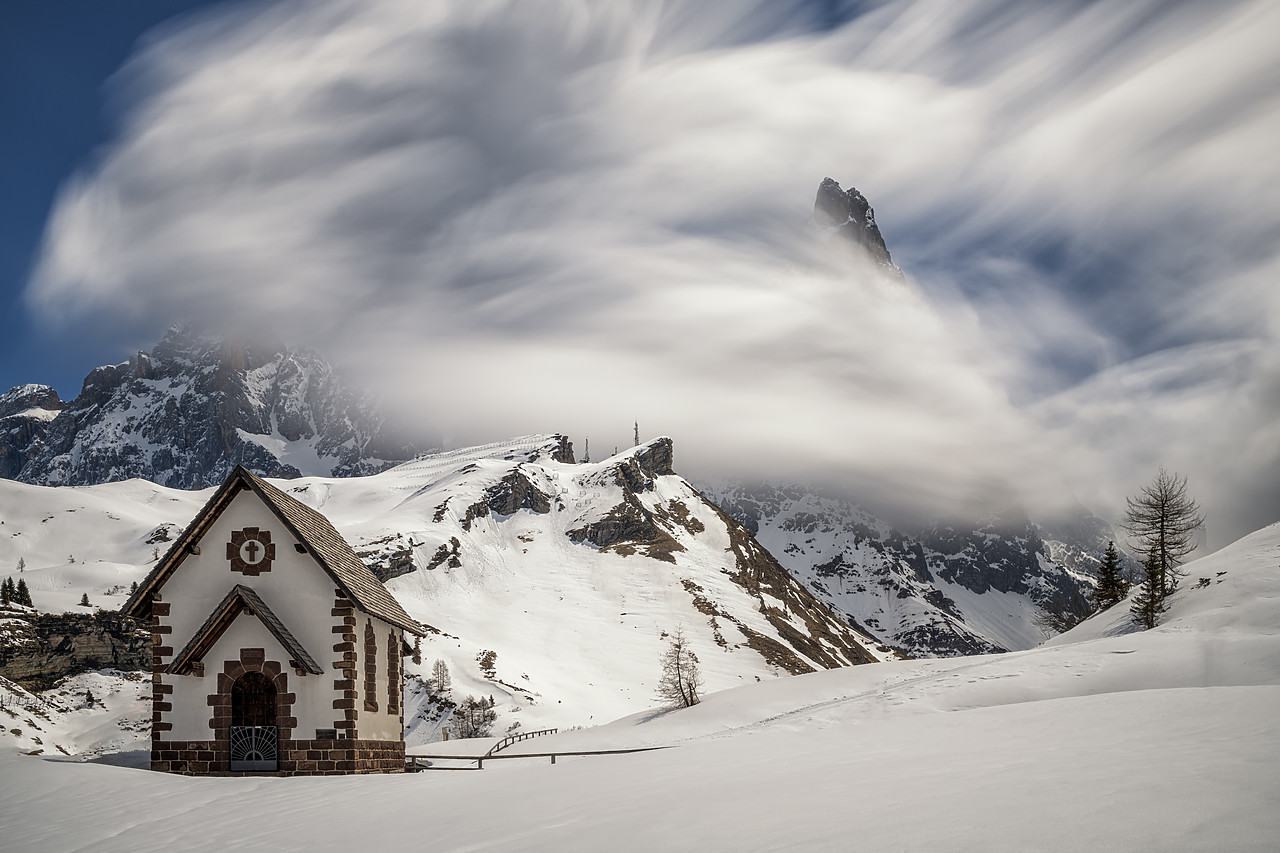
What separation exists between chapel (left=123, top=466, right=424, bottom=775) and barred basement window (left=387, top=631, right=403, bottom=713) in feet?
7.13

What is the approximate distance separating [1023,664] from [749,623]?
143473mm

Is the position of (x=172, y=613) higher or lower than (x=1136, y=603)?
higher

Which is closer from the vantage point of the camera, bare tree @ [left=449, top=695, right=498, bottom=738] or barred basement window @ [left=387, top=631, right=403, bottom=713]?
barred basement window @ [left=387, top=631, right=403, bottom=713]

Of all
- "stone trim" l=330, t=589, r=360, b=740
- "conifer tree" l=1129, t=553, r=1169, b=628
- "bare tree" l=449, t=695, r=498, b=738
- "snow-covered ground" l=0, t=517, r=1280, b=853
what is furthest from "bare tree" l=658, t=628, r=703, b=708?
"snow-covered ground" l=0, t=517, r=1280, b=853

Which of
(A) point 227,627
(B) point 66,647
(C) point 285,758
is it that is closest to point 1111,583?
(C) point 285,758

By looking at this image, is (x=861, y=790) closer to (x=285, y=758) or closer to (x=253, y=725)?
(x=285, y=758)

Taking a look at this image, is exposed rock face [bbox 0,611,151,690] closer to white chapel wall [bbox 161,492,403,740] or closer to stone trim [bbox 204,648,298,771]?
white chapel wall [bbox 161,492,403,740]

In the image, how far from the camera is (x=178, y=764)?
85.8 ft

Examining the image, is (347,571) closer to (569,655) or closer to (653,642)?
(569,655)

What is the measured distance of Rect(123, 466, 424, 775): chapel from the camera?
2617cm

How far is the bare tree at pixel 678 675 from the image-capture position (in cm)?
8331

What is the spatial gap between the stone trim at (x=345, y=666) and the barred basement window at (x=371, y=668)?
0.96m

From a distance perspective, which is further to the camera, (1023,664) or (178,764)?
(1023,664)

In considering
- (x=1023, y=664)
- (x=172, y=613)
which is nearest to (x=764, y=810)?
(x=172, y=613)
